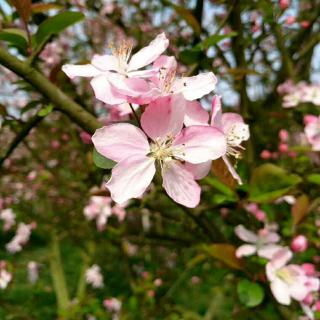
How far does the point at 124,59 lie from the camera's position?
805mm

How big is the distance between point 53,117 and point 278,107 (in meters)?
1.56

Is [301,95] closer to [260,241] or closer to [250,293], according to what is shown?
[260,241]

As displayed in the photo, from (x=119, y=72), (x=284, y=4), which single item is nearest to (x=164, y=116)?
(x=119, y=72)

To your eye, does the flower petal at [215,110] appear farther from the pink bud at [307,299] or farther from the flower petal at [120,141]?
the pink bud at [307,299]

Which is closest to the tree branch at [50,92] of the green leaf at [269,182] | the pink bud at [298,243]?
the green leaf at [269,182]

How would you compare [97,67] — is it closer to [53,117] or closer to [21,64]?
[21,64]

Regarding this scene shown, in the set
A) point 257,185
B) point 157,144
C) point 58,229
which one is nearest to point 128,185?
point 157,144

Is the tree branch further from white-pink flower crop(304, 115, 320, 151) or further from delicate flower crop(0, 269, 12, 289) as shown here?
delicate flower crop(0, 269, 12, 289)

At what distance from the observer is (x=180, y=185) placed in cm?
69

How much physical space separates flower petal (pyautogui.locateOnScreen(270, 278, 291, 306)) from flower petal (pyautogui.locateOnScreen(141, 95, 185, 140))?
2.20 ft

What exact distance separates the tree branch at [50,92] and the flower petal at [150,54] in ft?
0.50

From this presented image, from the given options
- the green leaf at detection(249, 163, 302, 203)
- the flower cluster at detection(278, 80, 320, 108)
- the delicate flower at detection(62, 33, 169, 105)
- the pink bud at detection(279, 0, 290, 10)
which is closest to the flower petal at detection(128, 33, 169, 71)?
the delicate flower at detection(62, 33, 169, 105)

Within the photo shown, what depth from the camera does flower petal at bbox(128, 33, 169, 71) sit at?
749 millimetres

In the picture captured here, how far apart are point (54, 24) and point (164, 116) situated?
442mm
